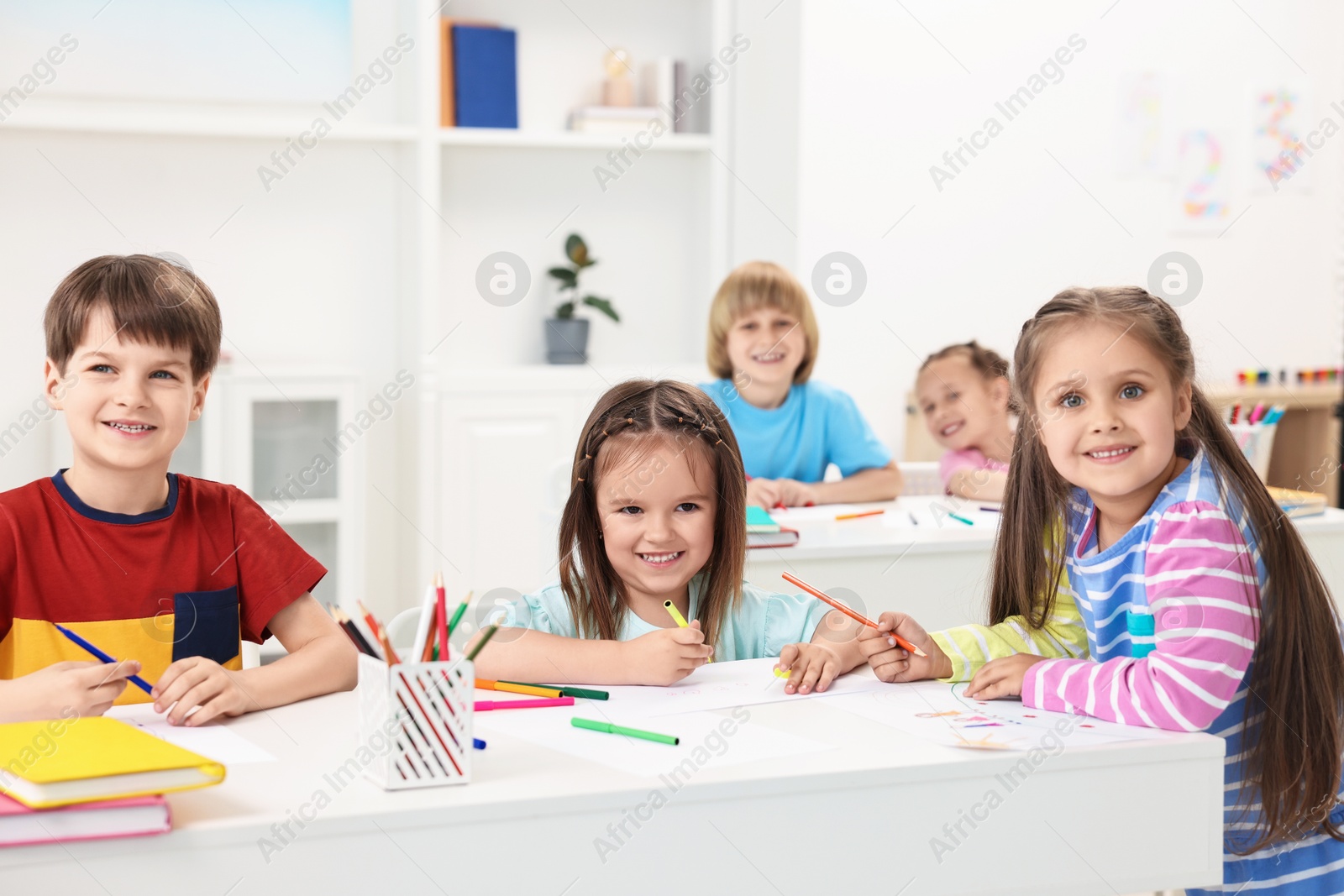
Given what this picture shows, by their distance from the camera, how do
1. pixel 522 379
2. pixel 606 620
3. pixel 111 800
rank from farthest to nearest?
pixel 522 379
pixel 606 620
pixel 111 800

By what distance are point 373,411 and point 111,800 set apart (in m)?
2.89

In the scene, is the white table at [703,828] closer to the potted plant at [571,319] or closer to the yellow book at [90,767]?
the yellow book at [90,767]

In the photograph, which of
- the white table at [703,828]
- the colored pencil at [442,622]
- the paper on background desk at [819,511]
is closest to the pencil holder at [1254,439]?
the paper on background desk at [819,511]

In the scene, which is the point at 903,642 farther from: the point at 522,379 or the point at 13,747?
the point at 522,379

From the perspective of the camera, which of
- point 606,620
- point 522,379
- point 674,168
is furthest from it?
point 674,168

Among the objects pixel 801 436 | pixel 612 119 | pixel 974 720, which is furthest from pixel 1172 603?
pixel 612 119

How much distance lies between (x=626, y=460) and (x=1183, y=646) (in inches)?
25.2

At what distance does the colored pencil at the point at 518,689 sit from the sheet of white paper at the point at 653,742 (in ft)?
0.10

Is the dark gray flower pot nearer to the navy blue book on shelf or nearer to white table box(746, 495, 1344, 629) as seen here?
the navy blue book on shelf

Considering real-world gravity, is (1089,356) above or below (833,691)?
above

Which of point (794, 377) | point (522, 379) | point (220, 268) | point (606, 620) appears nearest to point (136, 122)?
point (220, 268)

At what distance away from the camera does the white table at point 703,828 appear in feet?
2.85

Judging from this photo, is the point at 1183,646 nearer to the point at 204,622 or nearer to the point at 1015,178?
the point at 204,622

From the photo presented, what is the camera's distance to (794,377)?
288 cm
